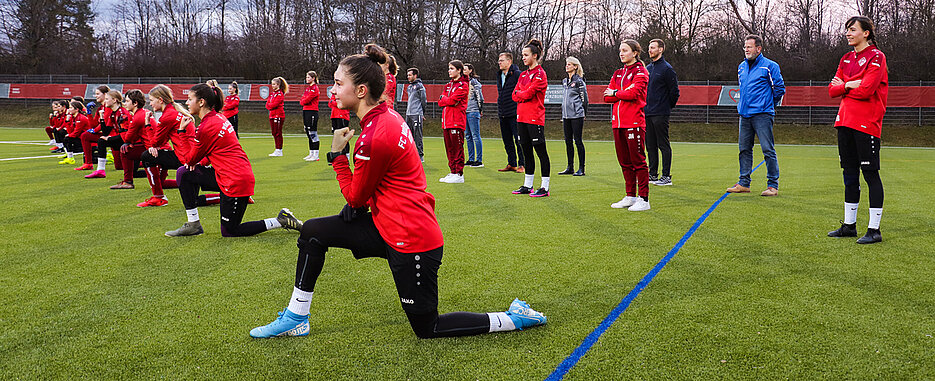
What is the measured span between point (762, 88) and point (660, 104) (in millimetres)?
1367

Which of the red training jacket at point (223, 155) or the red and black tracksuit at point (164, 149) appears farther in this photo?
the red and black tracksuit at point (164, 149)

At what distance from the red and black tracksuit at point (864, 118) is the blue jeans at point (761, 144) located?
253 cm

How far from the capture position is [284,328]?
9.70 feet

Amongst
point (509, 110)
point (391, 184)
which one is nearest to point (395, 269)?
point (391, 184)

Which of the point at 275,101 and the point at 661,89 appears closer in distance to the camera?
the point at 661,89

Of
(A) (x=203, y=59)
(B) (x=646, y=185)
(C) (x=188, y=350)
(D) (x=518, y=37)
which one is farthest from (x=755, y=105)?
(A) (x=203, y=59)

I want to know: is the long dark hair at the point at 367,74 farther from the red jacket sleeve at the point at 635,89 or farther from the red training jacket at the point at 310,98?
the red training jacket at the point at 310,98

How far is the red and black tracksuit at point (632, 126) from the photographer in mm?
6566

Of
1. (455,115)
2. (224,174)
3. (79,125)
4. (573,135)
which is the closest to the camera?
(224,174)

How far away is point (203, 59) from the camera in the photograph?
39.5 metres

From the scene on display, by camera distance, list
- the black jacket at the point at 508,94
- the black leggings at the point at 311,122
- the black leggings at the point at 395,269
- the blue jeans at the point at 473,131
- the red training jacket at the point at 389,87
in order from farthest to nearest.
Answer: the black leggings at the point at 311,122 < the blue jeans at the point at 473,131 < the black jacket at the point at 508,94 < the red training jacket at the point at 389,87 < the black leggings at the point at 395,269

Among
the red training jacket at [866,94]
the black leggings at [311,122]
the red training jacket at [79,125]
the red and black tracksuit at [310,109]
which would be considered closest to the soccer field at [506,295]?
the red training jacket at [866,94]

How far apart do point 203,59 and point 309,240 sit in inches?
1618

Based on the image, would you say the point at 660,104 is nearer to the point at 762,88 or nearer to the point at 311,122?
the point at 762,88
